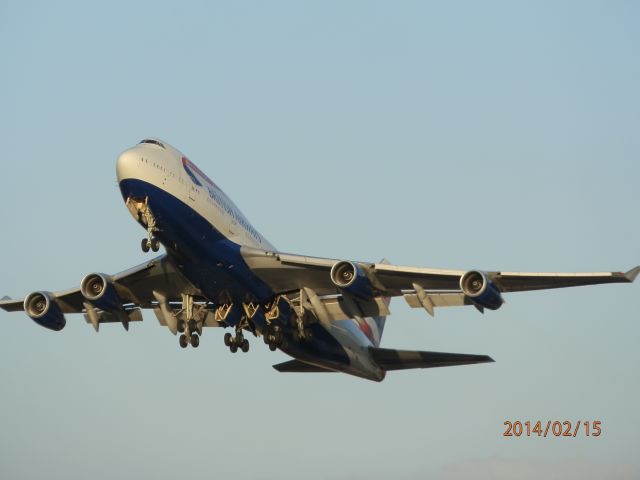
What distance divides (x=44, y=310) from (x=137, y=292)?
152 inches

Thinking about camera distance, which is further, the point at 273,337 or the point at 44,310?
the point at 44,310

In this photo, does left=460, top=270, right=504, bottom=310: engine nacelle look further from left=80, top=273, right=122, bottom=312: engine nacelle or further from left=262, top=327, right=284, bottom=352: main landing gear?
left=80, top=273, right=122, bottom=312: engine nacelle

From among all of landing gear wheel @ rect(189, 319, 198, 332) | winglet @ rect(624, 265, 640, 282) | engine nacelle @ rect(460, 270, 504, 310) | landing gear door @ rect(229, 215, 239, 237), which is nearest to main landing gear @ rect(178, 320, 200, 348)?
landing gear wheel @ rect(189, 319, 198, 332)

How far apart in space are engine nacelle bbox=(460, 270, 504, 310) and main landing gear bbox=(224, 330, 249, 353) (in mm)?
10138

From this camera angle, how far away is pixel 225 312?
47312 mm

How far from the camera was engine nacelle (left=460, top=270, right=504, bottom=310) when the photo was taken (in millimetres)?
42500

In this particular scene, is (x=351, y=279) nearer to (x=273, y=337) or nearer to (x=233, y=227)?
(x=233, y=227)

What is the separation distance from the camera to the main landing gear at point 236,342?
160 feet

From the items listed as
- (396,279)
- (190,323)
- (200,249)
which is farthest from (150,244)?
(396,279)

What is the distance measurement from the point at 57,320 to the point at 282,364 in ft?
32.6

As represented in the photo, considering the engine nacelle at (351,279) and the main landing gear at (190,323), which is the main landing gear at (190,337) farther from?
the engine nacelle at (351,279)

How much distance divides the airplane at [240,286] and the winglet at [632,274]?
0.05m

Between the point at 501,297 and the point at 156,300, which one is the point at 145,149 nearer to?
the point at 156,300

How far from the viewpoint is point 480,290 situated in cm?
4253
